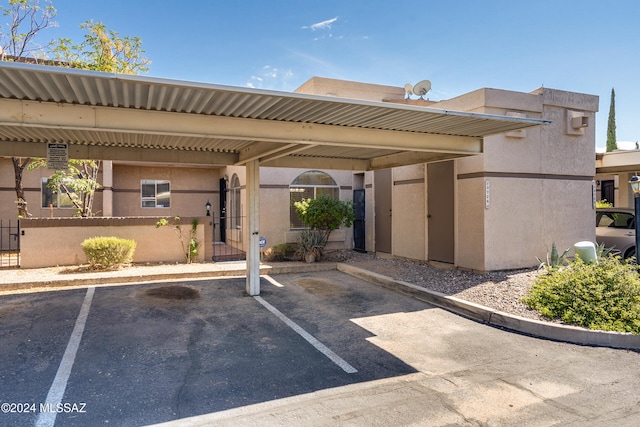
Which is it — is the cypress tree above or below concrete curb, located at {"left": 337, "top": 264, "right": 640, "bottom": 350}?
above

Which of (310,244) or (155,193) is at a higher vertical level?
(155,193)

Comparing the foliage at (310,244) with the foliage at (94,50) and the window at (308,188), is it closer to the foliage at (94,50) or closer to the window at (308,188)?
the window at (308,188)

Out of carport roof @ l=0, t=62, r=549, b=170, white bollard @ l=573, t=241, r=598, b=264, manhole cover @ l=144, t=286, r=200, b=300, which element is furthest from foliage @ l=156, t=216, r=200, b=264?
white bollard @ l=573, t=241, r=598, b=264

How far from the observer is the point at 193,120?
6.07 meters

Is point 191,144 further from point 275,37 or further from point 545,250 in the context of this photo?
point 545,250

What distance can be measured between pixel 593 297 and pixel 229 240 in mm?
12447

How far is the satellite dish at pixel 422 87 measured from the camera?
13.4 metres

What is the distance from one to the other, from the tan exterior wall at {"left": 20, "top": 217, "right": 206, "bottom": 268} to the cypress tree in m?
31.3

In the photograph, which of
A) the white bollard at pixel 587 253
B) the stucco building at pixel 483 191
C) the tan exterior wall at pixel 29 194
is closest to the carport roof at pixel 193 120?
the stucco building at pixel 483 191

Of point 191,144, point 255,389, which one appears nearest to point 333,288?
point 191,144

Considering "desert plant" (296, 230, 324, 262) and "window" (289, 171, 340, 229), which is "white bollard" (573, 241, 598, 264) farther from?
"window" (289, 171, 340, 229)

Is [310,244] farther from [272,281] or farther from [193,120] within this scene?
[193,120]

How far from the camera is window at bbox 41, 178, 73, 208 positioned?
51.1ft

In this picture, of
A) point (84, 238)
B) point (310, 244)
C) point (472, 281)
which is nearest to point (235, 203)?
point (310, 244)
